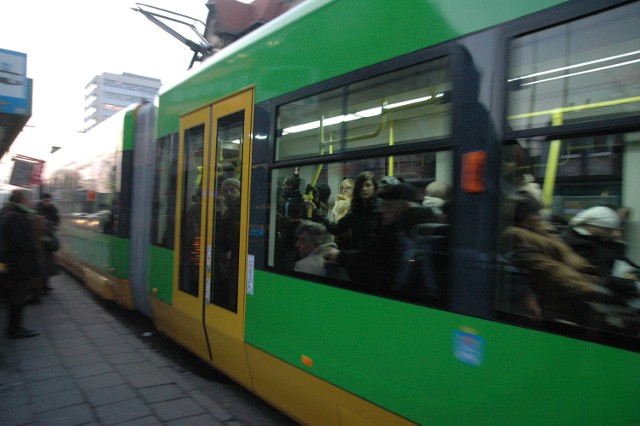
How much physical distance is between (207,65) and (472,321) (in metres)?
3.52

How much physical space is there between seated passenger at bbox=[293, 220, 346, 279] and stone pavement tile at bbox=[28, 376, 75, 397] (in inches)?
103

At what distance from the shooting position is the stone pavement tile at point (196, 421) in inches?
137

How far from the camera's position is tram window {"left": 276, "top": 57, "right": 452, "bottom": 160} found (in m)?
2.26

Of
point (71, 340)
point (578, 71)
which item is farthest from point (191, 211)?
point (578, 71)

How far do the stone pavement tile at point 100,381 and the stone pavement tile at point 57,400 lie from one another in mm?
130

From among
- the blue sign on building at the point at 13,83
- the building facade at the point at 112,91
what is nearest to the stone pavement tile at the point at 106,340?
the blue sign on building at the point at 13,83

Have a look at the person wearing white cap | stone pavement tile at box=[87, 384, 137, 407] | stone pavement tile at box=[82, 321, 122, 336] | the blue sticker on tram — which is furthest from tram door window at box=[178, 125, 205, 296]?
the person wearing white cap

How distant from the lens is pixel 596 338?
163 cm

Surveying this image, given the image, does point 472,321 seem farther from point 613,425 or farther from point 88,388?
point 88,388

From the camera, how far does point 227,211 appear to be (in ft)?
12.7

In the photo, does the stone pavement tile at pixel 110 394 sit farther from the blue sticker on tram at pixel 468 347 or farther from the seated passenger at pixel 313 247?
the blue sticker on tram at pixel 468 347

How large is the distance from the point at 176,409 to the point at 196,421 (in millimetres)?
292

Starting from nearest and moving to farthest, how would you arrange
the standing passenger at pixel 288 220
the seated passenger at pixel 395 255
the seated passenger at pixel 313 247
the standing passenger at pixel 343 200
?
the seated passenger at pixel 395 255, the standing passenger at pixel 343 200, the seated passenger at pixel 313 247, the standing passenger at pixel 288 220

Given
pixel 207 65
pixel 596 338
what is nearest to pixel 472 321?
pixel 596 338
